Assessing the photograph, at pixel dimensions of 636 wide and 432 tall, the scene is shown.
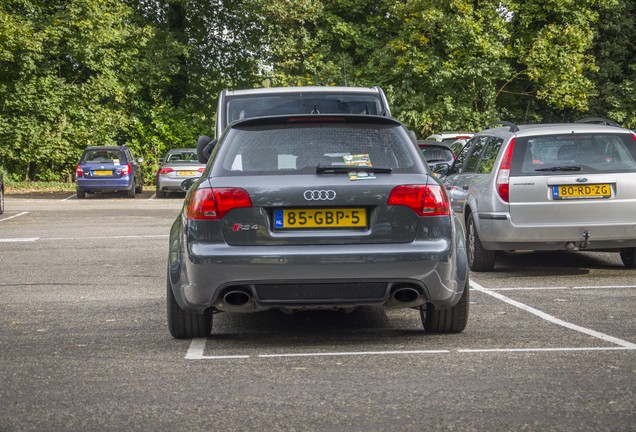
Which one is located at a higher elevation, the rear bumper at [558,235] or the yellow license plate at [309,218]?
the yellow license plate at [309,218]

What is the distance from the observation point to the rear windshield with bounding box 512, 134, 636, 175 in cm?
1168

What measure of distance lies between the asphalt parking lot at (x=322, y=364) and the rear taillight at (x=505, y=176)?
2.85 ft

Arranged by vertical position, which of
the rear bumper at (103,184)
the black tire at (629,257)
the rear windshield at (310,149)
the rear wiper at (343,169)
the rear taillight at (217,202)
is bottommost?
the rear bumper at (103,184)

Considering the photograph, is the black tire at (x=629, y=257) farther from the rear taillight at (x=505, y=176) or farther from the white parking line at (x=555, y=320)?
the white parking line at (x=555, y=320)

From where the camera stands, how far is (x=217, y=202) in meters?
7.27

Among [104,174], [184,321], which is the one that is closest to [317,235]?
[184,321]

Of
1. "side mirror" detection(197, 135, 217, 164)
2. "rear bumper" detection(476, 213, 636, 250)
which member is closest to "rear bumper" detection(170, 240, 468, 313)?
"side mirror" detection(197, 135, 217, 164)

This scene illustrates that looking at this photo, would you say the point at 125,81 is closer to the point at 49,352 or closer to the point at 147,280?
the point at 147,280

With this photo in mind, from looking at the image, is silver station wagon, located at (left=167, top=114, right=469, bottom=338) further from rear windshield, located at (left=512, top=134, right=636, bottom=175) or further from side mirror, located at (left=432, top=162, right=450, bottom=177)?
side mirror, located at (left=432, top=162, right=450, bottom=177)

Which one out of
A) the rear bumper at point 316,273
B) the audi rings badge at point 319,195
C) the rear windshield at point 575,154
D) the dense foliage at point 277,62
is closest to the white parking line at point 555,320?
the rear bumper at point 316,273

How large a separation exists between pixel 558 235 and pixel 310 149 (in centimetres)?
477

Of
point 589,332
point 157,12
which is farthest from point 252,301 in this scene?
point 157,12

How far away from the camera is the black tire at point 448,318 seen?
307 inches

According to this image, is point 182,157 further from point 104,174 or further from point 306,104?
point 306,104
